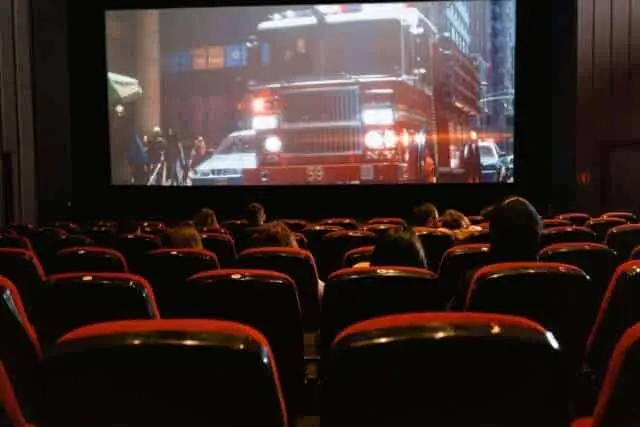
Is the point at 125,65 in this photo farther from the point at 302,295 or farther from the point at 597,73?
the point at 302,295

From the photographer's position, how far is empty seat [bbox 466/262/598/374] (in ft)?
6.86

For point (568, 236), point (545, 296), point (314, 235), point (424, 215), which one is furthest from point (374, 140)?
point (545, 296)

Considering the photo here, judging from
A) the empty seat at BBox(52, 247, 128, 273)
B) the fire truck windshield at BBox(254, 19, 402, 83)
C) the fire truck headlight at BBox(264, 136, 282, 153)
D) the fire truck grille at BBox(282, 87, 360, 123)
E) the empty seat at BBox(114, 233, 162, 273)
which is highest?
the fire truck windshield at BBox(254, 19, 402, 83)

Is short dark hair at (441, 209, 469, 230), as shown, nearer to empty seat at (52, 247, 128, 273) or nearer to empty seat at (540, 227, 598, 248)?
empty seat at (540, 227, 598, 248)

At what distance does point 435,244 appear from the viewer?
17.2ft

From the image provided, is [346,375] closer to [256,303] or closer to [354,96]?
[256,303]

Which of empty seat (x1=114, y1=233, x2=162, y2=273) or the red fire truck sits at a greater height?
the red fire truck

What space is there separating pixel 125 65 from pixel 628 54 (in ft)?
27.1

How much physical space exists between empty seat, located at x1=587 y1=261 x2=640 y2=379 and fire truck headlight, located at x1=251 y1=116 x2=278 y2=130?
1010 centimetres

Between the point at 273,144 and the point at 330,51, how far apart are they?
1.74 metres

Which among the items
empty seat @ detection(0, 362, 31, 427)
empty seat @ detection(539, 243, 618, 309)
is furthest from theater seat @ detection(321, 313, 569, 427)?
empty seat @ detection(539, 243, 618, 309)

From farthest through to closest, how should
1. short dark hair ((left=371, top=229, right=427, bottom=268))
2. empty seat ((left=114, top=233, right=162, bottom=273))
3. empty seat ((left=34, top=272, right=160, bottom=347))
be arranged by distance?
→ empty seat ((left=114, top=233, right=162, bottom=273)), short dark hair ((left=371, top=229, right=427, bottom=268)), empty seat ((left=34, top=272, right=160, bottom=347))

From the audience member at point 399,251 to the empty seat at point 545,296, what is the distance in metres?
1.11

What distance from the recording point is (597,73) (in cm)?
1253
